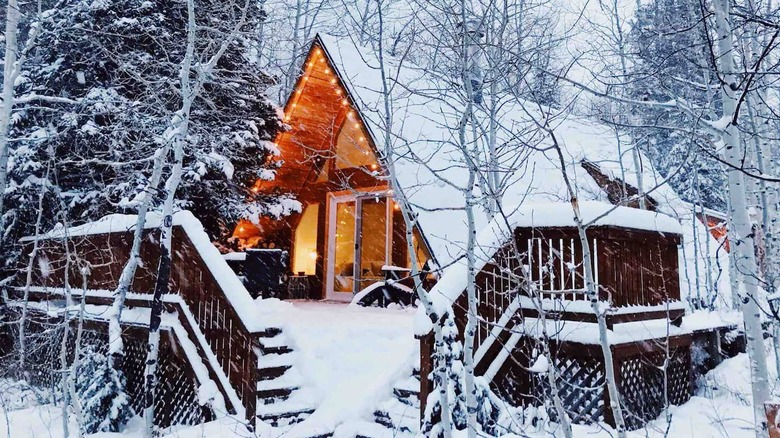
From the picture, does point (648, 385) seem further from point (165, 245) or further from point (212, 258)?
point (165, 245)

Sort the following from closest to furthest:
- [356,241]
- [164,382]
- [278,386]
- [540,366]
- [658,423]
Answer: [540,366] → [658,423] → [278,386] → [164,382] → [356,241]

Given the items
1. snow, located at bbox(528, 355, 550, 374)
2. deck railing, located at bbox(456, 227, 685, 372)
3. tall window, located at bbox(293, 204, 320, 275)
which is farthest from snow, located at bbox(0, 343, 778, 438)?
tall window, located at bbox(293, 204, 320, 275)

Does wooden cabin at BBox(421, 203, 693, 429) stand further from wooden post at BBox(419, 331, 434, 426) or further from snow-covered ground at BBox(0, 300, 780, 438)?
snow-covered ground at BBox(0, 300, 780, 438)

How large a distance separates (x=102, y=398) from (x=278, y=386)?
2.04m

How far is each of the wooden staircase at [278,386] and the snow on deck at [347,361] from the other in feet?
0.33

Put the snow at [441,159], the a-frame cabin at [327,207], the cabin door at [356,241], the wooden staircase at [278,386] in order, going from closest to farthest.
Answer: the wooden staircase at [278,386] → the snow at [441,159] → the a-frame cabin at [327,207] → the cabin door at [356,241]

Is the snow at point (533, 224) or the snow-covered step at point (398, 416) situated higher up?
the snow at point (533, 224)

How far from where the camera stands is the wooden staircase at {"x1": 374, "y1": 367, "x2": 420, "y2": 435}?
4.92 metres

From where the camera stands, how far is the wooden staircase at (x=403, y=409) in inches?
194

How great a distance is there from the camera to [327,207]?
38.7 ft

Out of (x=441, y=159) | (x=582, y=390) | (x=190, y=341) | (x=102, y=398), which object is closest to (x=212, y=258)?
(x=190, y=341)

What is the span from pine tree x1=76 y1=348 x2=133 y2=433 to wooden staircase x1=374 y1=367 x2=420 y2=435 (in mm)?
2941

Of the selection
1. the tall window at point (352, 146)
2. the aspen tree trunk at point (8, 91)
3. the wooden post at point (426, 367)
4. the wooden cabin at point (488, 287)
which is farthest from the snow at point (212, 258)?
the tall window at point (352, 146)

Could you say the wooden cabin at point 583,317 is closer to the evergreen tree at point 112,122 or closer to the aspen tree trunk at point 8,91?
the evergreen tree at point 112,122
